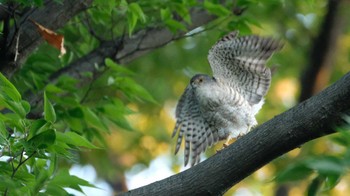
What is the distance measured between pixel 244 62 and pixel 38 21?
1.80 m

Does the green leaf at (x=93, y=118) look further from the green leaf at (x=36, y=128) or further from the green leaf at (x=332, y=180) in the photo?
the green leaf at (x=332, y=180)

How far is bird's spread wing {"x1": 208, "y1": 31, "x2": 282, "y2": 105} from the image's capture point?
593 cm

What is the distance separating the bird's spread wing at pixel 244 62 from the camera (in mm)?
5934

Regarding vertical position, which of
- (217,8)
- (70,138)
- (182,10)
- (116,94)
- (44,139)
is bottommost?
(116,94)

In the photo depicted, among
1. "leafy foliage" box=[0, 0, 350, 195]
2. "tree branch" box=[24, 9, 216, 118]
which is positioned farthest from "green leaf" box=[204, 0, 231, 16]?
"tree branch" box=[24, 9, 216, 118]

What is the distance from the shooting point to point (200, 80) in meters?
6.75

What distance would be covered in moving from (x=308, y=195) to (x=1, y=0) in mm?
2469

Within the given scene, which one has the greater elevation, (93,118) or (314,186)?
(314,186)

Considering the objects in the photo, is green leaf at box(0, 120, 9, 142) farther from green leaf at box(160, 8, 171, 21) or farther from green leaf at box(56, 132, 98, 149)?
green leaf at box(160, 8, 171, 21)

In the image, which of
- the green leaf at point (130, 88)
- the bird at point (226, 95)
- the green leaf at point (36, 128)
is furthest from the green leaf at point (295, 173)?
the bird at point (226, 95)

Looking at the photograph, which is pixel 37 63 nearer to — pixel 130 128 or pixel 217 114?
pixel 130 128

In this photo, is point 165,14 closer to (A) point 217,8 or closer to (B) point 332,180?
(A) point 217,8

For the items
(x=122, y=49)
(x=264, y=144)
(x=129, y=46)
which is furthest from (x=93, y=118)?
(x=264, y=144)

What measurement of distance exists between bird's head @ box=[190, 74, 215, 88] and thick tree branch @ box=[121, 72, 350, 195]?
8.39 ft
